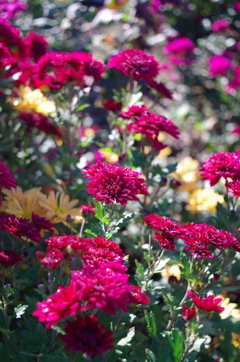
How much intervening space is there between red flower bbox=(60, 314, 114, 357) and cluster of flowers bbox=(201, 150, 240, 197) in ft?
1.94

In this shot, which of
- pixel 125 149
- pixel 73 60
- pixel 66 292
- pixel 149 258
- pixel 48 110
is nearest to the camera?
pixel 66 292

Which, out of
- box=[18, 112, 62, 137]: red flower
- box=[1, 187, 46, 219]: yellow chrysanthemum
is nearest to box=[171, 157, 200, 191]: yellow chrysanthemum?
box=[18, 112, 62, 137]: red flower

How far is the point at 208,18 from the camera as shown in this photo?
154 inches

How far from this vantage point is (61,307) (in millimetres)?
707

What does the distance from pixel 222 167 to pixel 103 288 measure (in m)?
0.63

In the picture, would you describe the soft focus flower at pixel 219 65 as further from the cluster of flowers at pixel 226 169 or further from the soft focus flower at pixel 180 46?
the cluster of flowers at pixel 226 169

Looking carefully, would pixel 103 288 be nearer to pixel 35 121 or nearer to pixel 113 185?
pixel 113 185

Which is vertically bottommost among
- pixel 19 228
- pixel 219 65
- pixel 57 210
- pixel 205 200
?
pixel 219 65

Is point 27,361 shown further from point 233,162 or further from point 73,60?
point 73,60

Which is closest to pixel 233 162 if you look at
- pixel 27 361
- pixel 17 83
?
pixel 27 361

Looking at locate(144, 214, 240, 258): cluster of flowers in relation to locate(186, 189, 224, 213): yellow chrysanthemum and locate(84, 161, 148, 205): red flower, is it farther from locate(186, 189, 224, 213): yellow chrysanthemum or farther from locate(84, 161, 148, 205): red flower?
locate(186, 189, 224, 213): yellow chrysanthemum

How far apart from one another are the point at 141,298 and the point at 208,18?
11.8 feet

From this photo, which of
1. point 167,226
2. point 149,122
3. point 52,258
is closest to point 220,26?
point 149,122

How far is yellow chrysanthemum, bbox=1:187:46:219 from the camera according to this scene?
1.38 m
